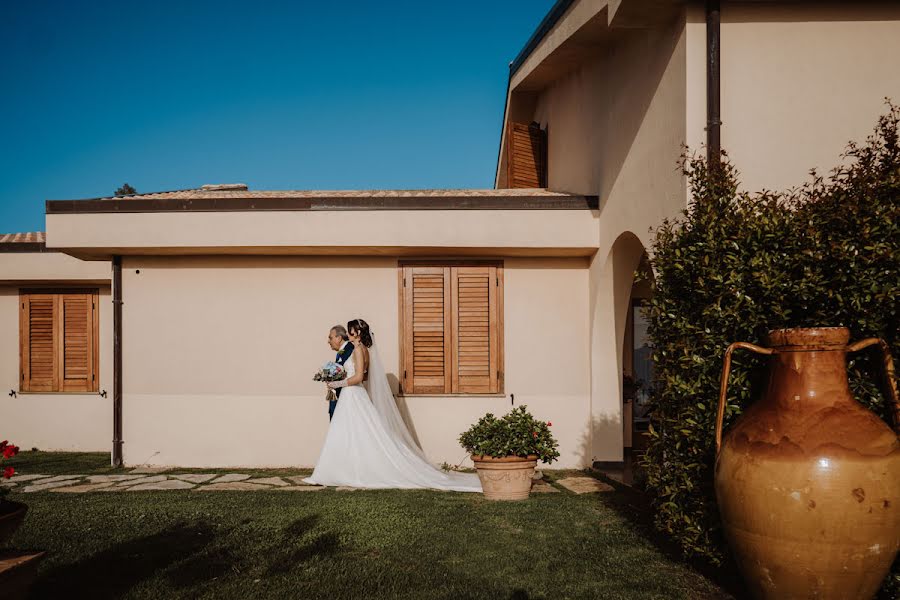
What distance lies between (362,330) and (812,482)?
568 cm

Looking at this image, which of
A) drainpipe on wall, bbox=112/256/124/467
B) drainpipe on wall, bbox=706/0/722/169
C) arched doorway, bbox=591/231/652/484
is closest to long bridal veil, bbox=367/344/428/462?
arched doorway, bbox=591/231/652/484

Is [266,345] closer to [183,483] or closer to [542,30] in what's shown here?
[183,483]

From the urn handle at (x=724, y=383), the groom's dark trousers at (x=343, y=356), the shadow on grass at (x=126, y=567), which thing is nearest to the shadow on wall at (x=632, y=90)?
the urn handle at (x=724, y=383)

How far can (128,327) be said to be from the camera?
9.11m

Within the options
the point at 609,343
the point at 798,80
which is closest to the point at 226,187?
the point at 609,343

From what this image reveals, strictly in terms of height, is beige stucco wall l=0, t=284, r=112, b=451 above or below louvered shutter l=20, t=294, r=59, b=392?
below

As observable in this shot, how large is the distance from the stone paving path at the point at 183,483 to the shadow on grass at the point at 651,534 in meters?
0.33

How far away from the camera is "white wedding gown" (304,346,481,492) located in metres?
7.51

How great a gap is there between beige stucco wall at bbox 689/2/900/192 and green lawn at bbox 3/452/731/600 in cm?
313

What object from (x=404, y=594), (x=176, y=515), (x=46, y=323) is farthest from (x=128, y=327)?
(x=404, y=594)

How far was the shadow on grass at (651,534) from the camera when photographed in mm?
4340

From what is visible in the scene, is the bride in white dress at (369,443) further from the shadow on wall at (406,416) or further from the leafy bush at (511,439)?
the leafy bush at (511,439)

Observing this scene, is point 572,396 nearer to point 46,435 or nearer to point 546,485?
point 546,485

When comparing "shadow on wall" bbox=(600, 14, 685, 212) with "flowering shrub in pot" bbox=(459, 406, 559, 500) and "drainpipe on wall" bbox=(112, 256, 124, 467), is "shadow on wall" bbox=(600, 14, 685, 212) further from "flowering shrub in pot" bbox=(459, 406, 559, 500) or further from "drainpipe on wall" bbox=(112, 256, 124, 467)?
"drainpipe on wall" bbox=(112, 256, 124, 467)
